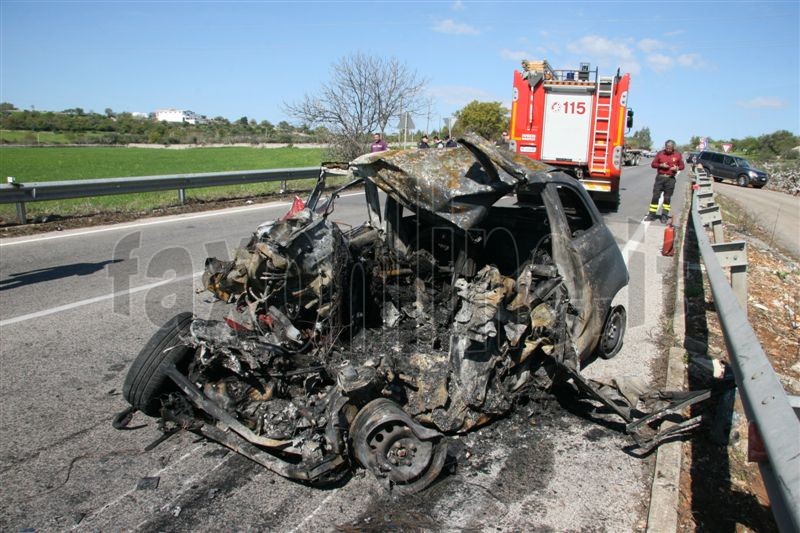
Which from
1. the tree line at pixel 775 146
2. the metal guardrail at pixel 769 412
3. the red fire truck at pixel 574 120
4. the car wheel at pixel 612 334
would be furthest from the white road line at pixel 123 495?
the tree line at pixel 775 146

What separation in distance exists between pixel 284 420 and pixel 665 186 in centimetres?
1277

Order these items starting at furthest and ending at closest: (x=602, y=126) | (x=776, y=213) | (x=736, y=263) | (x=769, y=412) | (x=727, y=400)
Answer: (x=776, y=213) → (x=602, y=126) → (x=736, y=263) → (x=727, y=400) → (x=769, y=412)

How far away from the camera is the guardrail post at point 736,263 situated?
542 cm

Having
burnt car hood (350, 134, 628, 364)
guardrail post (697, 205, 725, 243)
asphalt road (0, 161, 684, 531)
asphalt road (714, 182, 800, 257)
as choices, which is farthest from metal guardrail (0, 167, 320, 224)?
asphalt road (714, 182, 800, 257)

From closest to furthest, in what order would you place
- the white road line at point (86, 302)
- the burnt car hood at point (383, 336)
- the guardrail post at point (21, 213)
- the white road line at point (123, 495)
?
the white road line at point (123, 495) → the burnt car hood at point (383, 336) → the white road line at point (86, 302) → the guardrail post at point (21, 213)

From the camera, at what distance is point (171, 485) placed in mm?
3152

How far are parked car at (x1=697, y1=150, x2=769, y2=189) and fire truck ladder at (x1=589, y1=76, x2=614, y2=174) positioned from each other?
22.4 m

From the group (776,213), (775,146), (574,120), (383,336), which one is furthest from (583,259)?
(775,146)

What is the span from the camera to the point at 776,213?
20.4m

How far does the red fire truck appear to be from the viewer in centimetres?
1443

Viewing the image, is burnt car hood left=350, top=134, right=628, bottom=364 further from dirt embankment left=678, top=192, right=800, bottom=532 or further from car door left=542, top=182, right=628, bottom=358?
dirt embankment left=678, top=192, right=800, bottom=532

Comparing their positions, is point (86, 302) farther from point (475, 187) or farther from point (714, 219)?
point (714, 219)

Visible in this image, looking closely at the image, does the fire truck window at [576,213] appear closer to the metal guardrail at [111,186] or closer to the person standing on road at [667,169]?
the person standing on road at [667,169]

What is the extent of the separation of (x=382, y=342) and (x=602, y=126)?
12.8 m
